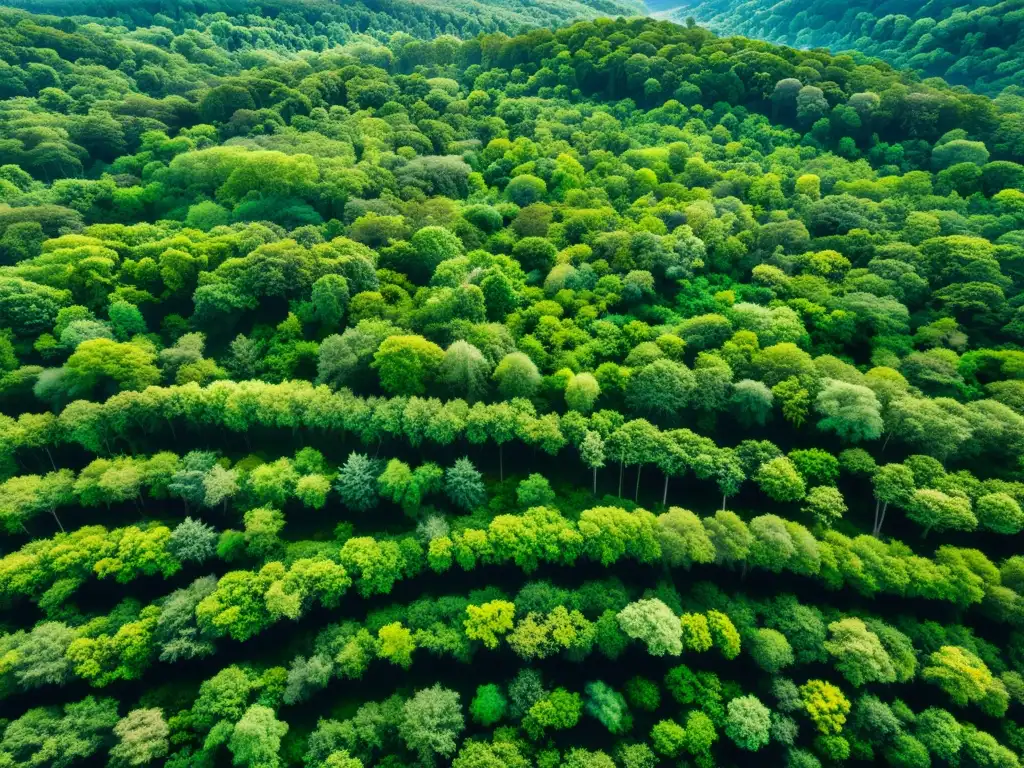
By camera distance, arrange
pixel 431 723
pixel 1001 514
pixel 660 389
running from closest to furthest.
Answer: pixel 431 723
pixel 1001 514
pixel 660 389

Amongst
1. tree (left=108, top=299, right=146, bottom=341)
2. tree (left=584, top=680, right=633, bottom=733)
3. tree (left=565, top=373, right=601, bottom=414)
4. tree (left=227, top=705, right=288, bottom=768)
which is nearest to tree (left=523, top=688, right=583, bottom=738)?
tree (left=584, top=680, right=633, bottom=733)

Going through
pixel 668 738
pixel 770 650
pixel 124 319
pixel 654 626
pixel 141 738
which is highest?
pixel 124 319

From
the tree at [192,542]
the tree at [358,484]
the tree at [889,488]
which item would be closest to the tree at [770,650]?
the tree at [889,488]

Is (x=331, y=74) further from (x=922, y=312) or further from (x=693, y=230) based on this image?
(x=922, y=312)

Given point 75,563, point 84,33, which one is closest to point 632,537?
point 75,563

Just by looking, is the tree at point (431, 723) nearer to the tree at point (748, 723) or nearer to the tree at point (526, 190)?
the tree at point (748, 723)

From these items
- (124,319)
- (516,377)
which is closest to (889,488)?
(516,377)

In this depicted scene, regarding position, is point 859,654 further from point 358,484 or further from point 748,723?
point 358,484
